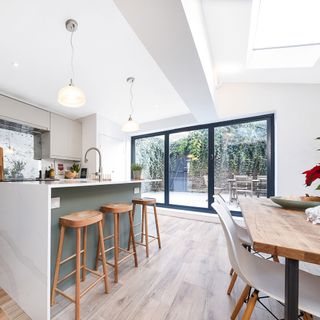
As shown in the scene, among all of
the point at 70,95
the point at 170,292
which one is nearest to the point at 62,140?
the point at 70,95

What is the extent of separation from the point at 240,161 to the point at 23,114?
4.49 meters

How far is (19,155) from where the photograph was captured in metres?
3.58

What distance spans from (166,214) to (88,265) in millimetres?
2798

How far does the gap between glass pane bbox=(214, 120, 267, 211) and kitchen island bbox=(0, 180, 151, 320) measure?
2946 millimetres

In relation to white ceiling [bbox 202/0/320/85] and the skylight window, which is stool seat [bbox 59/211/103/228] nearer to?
white ceiling [bbox 202/0/320/85]

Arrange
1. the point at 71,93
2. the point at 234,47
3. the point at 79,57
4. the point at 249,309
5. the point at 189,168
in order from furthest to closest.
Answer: the point at 189,168 → the point at 79,57 → the point at 234,47 → the point at 71,93 → the point at 249,309

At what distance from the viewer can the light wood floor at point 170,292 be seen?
139 cm

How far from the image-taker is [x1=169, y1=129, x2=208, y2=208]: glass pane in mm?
4258

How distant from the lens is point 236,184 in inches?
149

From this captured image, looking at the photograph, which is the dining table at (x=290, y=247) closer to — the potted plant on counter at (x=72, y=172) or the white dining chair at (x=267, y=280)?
the white dining chair at (x=267, y=280)

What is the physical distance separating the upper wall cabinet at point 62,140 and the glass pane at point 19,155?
0.85 ft

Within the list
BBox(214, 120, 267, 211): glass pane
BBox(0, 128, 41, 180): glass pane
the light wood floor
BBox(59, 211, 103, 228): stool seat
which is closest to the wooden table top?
the light wood floor

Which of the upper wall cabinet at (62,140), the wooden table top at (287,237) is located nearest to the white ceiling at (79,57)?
the upper wall cabinet at (62,140)

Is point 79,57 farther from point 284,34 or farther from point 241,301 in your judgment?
point 241,301
